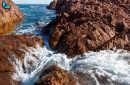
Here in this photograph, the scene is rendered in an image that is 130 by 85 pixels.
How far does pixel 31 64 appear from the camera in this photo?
27750mm

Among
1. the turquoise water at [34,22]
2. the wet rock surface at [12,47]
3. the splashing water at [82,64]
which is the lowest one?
the turquoise water at [34,22]

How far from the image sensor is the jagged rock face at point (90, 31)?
3056 centimetres

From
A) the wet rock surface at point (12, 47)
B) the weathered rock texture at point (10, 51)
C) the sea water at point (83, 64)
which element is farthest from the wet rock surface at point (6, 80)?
the wet rock surface at point (12, 47)

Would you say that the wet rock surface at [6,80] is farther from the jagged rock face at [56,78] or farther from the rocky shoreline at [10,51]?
the jagged rock face at [56,78]

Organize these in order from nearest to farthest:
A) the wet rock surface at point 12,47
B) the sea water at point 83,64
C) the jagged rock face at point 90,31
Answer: the sea water at point 83,64, the wet rock surface at point 12,47, the jagged rock face at point 90,31

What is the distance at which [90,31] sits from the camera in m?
32.1

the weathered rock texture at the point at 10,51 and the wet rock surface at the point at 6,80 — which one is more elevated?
the weathered rock texture at the point at 10,51

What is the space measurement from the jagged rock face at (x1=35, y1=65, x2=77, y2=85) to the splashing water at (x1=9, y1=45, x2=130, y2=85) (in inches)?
51.0

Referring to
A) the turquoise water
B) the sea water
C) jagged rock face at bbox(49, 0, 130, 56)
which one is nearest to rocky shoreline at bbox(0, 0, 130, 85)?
jagged rock face at bbox(49, 0, 130, 56)

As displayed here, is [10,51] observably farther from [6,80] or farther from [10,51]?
[6,80]

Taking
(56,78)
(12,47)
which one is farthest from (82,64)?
(12,47)

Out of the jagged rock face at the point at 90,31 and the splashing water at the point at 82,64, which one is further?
the jagged rock face at the point at 90,31

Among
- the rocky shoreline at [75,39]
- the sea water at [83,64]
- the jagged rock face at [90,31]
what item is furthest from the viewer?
the jagged rock face at [90,31]

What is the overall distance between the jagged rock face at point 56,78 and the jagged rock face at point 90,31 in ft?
20.7
